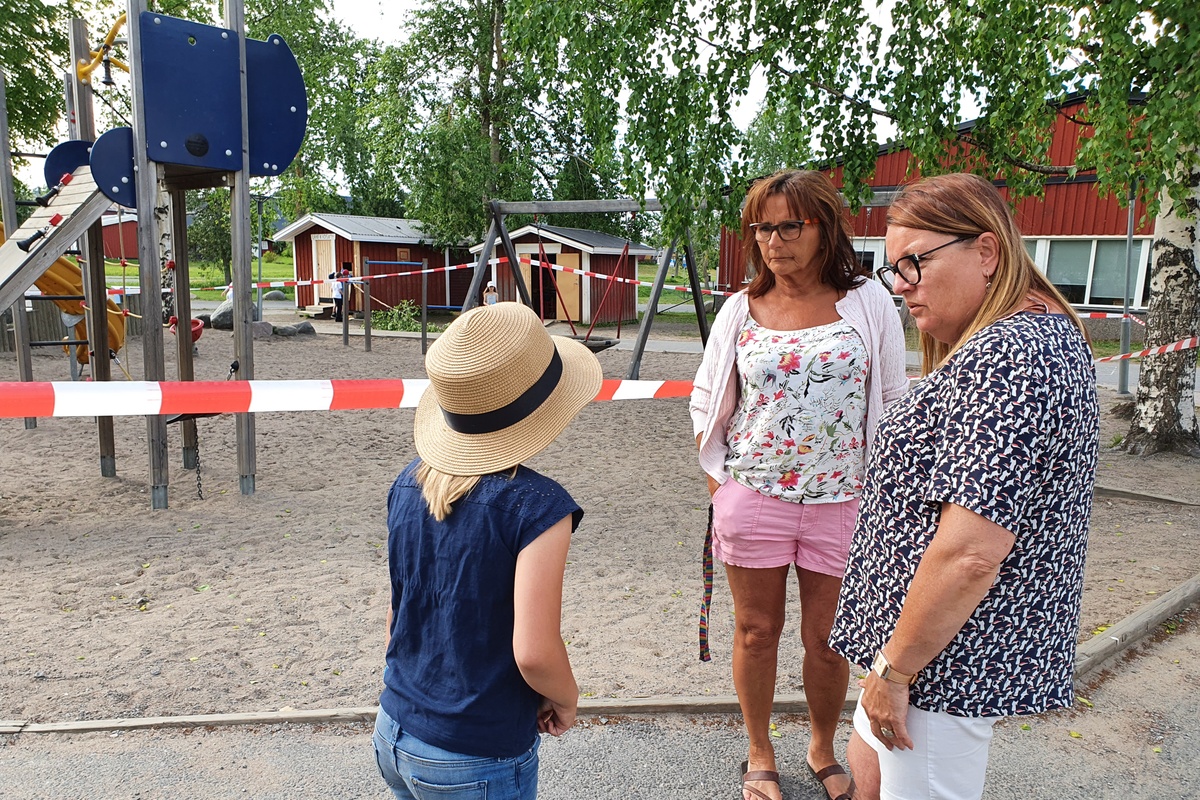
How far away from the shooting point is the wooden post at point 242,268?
Answer: 5844 millimetres

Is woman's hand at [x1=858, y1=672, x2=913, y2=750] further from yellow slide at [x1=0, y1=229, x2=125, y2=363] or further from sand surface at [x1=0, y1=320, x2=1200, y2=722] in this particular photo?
yellow slide at [x1=0, y1=229, x2=125, y2=363]

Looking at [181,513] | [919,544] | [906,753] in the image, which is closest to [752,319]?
[919,544]

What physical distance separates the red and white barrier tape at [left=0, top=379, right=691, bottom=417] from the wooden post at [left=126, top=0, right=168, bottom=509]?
4.71 ft

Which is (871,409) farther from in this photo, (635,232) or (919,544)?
(635,232)

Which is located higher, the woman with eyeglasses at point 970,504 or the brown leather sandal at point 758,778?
the woman with eyeglasses at point 970,504

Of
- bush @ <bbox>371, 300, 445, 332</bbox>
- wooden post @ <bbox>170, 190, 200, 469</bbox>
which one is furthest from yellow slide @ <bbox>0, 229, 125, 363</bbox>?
bush @ <bbox>371, 300, 445, 332</bbox>

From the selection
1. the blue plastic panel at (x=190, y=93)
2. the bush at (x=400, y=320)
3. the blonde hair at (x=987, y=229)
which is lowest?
the bush at (x=400, y=320)

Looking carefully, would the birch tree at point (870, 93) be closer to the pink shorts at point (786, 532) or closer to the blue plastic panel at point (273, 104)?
the blue plastic panel at point (273, 104)

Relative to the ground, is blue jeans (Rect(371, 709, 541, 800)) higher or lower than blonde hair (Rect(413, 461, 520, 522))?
lower

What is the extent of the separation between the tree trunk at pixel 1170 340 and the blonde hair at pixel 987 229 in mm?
7163

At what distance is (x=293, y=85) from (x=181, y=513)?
3013mm

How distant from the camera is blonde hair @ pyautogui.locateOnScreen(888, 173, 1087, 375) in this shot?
1.61 meters

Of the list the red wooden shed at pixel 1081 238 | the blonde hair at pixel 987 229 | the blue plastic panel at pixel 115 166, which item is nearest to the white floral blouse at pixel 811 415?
the blonde hair at pixel 987 229

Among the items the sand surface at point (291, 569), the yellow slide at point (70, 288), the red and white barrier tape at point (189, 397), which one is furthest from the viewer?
the yellow slide at point (70, 288)
